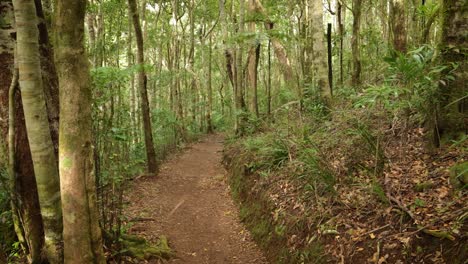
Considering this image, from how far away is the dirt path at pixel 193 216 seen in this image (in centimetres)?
593

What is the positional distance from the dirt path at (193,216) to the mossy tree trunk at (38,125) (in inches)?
85.1

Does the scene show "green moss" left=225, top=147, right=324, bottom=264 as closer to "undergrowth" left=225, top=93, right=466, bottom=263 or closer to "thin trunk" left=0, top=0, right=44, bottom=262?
"undergrowth" left=225, top=93, right=466, bottom=263

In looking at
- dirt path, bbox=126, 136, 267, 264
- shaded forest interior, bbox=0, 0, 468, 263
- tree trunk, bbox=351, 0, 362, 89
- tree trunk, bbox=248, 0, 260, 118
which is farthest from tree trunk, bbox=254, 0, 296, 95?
shaded forest interior, bbox=0, 0, 468, 263

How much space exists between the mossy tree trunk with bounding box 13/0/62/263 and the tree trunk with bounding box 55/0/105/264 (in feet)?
1.55

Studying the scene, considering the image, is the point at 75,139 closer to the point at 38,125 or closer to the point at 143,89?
the point at 38,125

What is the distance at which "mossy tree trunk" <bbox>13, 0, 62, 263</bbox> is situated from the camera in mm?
3365

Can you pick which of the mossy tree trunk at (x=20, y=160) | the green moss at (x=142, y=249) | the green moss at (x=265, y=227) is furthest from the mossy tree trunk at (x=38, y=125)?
the green moss at (x=265, y=227)

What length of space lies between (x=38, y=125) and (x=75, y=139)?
2.30 ft

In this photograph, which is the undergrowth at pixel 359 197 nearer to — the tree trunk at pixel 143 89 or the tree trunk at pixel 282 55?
the tree trunk at pixel 143 89

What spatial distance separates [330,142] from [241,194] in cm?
301

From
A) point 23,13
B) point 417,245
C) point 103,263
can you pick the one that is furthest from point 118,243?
point 417,245

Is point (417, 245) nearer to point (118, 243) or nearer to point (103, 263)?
point (103, 263)

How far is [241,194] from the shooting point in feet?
27.4

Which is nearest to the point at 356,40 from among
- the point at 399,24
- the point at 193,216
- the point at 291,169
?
the point at 399,24
